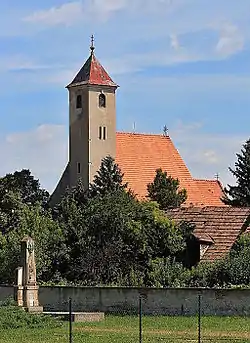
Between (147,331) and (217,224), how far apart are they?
59.4 feet

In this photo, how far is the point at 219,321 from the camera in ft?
102

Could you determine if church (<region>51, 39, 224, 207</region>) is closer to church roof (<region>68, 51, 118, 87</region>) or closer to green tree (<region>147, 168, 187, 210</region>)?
church roof (<region>68, 51, 118, 87</region>)

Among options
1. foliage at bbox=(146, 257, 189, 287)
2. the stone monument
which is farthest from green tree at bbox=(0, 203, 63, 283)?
foliage at bbox=(146, 257, 189, 287)

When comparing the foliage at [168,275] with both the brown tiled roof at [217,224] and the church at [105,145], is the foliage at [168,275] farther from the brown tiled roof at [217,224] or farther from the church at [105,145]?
the church at [105,145]

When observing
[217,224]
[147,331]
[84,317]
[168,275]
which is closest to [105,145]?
[217,224]

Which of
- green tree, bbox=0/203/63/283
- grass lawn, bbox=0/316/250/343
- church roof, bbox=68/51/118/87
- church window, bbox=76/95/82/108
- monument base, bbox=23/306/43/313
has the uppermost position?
church roof, bbox=68/51/118/87

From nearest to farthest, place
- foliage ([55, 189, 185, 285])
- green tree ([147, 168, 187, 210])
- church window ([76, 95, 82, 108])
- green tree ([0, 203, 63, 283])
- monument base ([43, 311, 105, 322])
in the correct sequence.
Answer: monument base ([43, 311, 105, 322]), foliage ([55, 189, 185, 285]), green tree ([0, 203, 63, 283]), green tree ([147, 168, 187, 210]), church window ([76, 95, 82, 108])

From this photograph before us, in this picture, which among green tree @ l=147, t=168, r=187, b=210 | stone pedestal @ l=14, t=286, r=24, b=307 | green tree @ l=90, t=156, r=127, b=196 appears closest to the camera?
stone pedestal @ l=14, t=286, r=24, b=307

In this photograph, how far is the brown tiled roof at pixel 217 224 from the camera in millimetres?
43688

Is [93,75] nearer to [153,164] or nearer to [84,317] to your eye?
[153,164]

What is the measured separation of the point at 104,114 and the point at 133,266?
166 feet

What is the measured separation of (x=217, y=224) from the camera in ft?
149

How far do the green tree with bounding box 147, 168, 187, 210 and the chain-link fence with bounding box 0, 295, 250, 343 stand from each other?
116 feet

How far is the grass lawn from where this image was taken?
25312 mm
